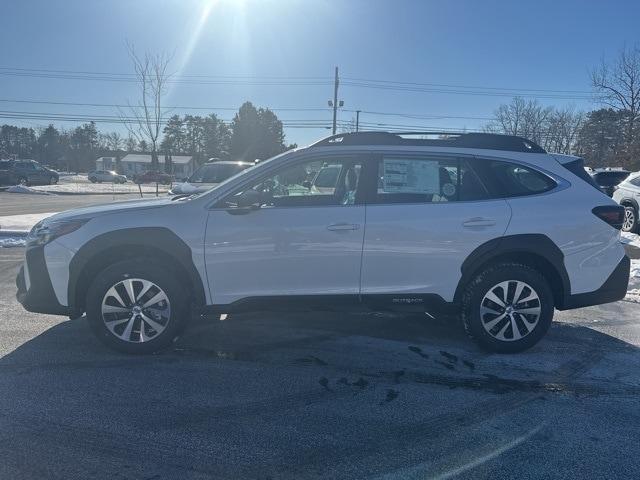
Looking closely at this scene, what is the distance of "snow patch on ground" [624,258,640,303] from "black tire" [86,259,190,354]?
19.0 feet

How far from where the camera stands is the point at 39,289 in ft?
13.3

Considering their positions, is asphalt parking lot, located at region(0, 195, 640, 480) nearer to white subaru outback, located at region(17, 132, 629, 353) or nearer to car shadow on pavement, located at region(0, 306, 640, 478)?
car shadow on pavement, located at region(0, 306, 640, 478)

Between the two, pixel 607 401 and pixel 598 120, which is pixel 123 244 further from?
pixel 598 120

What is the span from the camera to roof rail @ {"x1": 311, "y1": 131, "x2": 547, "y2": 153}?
4.36 m

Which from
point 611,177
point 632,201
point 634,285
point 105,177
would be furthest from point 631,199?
point 105,177

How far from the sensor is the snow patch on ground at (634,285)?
20.9ft

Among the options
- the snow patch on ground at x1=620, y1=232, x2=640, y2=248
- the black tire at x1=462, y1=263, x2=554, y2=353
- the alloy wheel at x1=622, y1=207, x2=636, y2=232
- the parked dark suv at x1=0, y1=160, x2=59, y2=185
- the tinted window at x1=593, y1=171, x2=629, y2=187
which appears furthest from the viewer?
the parked dark suv at x1=0, y1=160, x2=59, y2=185

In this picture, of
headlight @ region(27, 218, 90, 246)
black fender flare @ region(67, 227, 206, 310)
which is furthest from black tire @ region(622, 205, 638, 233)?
headlight @ region(27, 218, 90, 246)

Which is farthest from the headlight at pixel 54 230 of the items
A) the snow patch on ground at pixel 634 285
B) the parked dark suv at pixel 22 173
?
the parked dark suv at pixel 22 173

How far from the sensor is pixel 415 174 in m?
4.28

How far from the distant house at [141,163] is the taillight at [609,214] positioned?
77.9 metres

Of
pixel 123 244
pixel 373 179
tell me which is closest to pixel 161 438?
pixel 123 244

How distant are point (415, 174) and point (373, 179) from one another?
39 cm

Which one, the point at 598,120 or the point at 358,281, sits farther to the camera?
the point at 598,120
